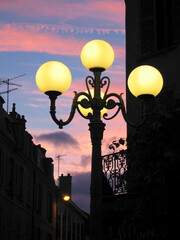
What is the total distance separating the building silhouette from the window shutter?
1313 centimetres

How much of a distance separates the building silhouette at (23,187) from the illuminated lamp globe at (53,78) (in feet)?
66.6

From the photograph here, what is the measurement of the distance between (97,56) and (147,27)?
356 inches

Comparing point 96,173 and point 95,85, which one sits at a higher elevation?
point 95,85

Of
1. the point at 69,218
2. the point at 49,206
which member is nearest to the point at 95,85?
the point at 49,206

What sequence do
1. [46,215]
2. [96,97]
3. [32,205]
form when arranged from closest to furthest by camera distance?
[96,97], [32,205], [46,215]

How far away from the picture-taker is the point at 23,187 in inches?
1296

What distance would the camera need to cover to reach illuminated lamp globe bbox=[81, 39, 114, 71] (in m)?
8.80

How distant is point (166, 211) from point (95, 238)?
2.52 meters

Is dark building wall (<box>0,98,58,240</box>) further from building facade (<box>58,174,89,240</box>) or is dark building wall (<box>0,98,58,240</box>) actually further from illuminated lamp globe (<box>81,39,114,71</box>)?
illuminated lamp globe (<box>81,39,114,71</box>)

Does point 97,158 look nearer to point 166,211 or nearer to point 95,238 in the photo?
point 95,238

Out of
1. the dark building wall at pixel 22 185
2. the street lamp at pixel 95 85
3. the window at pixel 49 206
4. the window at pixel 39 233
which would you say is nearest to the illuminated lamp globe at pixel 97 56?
the street lamp at pixel 95 85

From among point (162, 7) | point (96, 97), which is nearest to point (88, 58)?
point (96, 97)

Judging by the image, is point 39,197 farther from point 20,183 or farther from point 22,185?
point 20,183

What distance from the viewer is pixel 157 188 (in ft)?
32.2
